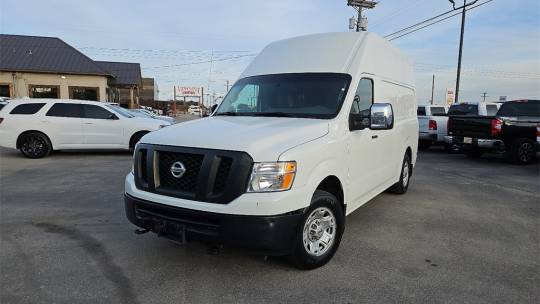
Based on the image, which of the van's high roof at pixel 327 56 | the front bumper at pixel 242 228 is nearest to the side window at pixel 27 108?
the van's high roof at pixel 327 56

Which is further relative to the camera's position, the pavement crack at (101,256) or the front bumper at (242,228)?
the pavement crack at (101,256)

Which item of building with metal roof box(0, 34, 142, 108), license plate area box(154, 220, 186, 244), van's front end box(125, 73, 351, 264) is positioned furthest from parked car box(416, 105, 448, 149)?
building with metal roof box(0, 34, 142, 108)

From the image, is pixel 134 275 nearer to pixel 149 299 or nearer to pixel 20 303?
pixel 149 299

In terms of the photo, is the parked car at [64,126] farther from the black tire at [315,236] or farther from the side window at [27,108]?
the black tire at [315,236]

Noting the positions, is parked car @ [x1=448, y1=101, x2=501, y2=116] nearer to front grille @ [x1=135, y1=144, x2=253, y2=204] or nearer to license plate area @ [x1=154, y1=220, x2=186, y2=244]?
Answer: front grille @ [x1=135, y1=144, x2=253, y2=204]

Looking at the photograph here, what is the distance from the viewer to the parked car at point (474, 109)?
14.5m

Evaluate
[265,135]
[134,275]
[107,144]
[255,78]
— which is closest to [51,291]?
[134,275]

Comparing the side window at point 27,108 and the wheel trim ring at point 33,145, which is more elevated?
the side window at point 27,108

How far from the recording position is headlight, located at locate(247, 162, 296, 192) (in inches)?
132

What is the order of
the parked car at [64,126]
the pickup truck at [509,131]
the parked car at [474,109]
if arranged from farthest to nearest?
the parked car at [474,109] < the parked car at [64,126] < the pickup truck at [509,131]

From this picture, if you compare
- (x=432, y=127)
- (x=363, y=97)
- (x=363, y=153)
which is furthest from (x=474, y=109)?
(x=363, y=153)

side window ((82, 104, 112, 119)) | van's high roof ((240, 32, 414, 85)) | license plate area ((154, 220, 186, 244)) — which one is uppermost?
van's high roof ((240, 32, 414, 85))

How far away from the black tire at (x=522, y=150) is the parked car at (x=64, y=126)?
1043cm

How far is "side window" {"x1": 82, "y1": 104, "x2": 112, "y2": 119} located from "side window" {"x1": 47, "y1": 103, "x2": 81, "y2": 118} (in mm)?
190
